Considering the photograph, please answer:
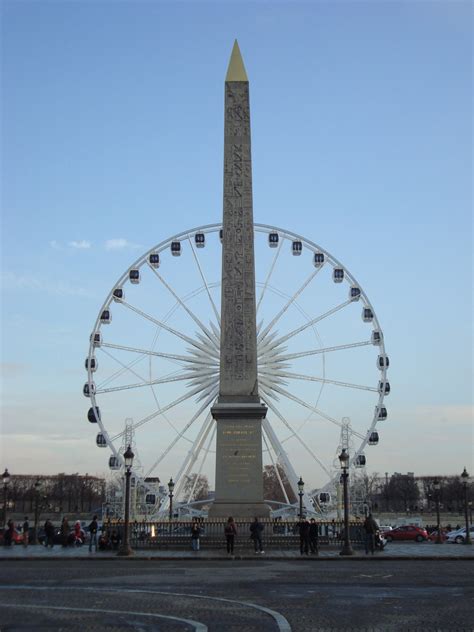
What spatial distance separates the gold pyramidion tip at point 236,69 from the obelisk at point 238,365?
8.77ft

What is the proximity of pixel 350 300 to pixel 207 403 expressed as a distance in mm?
9695

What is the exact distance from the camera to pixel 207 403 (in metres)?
36.1

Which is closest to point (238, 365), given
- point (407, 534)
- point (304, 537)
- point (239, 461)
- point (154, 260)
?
point (239, 461)

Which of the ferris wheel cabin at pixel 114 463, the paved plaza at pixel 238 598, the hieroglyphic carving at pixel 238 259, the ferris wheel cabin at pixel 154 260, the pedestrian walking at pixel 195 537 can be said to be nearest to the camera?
the paved plaza at pixel 238 598

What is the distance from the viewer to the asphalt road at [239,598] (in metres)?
9.40

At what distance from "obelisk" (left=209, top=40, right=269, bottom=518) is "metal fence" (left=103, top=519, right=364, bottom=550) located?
560 mm

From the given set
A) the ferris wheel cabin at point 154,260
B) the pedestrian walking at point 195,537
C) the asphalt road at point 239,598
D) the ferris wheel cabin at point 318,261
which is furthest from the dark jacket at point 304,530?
the ferris wheel cabin at point 154,260

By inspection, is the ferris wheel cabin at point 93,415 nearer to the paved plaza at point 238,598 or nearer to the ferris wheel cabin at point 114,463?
the ferris wheel cabin at point 114,463

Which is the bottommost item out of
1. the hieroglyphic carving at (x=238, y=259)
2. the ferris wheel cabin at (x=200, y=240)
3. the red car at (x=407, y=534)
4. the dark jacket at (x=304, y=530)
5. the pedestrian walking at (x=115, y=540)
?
the red car at (x=407, y=534)

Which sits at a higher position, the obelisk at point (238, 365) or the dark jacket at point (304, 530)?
the obelisk at point (238, 365)

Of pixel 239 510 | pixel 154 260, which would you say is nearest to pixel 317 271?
pixel 154 260

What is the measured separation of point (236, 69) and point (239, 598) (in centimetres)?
2339

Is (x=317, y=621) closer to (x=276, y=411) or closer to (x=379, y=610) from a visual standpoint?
(x=379, y=610)

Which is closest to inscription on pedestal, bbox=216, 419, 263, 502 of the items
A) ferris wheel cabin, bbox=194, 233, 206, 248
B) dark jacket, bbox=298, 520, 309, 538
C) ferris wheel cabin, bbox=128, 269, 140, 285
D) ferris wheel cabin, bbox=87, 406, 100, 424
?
dark jacket, bbox=298, 520, 309, 538
